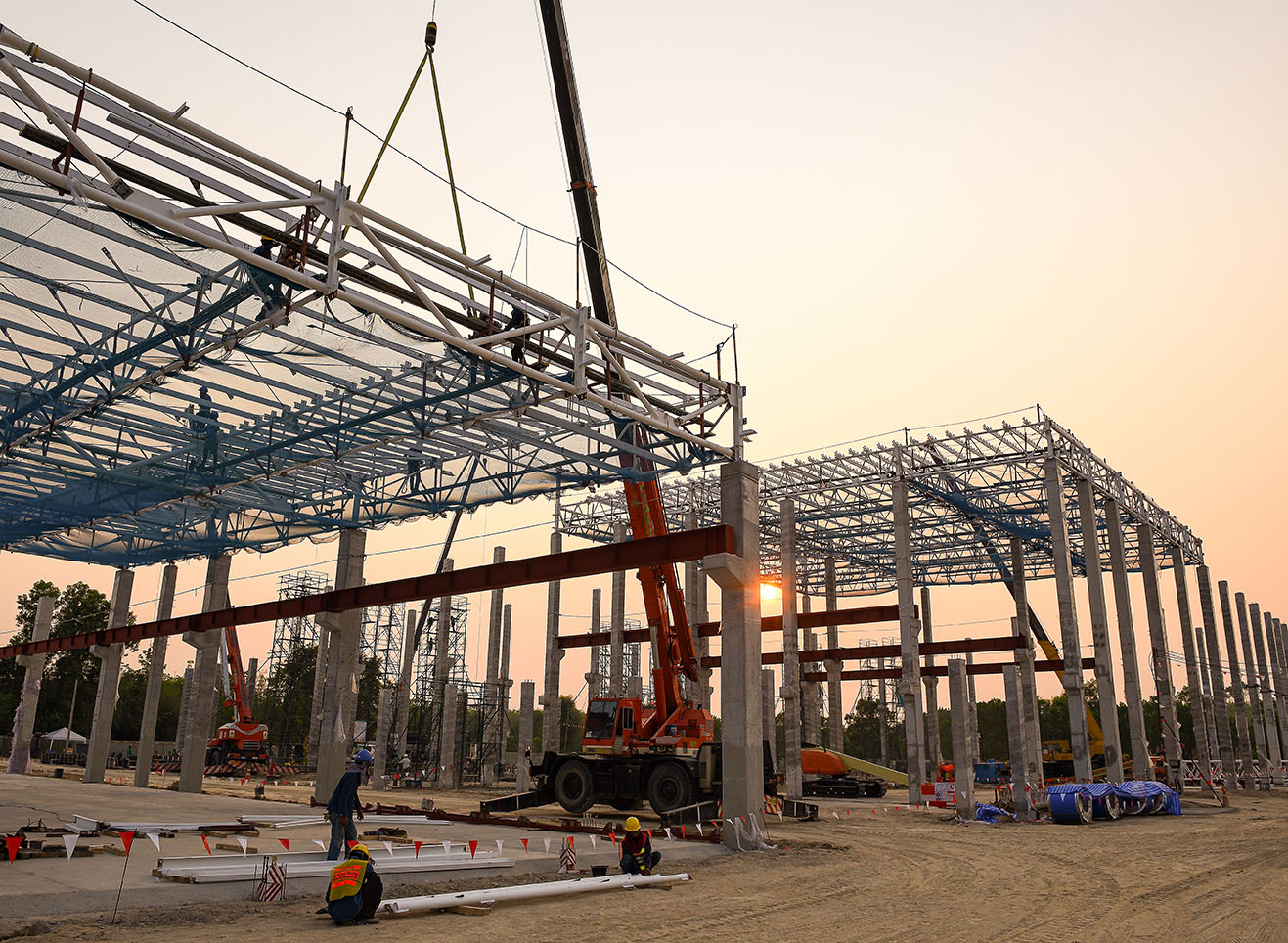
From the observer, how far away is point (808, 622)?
36125 mm

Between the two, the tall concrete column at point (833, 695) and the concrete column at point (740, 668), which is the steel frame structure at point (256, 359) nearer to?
the concrete column at point (740, 668)

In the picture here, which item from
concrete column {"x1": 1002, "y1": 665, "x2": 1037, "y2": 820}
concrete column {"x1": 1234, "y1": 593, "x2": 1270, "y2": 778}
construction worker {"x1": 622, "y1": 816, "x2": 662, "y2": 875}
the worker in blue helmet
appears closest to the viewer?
the worker in blue helmet

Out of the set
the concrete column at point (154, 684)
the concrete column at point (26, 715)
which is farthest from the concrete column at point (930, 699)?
the concrete column at point (26, 715)

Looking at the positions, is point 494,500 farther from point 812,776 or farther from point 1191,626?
point 1191,626

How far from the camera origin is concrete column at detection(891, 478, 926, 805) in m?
29.7

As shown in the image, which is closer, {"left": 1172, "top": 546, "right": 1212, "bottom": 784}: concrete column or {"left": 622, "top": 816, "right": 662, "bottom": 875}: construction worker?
{"left": 622, "top": 816, "right": 662, "bottom": 875}: construction worker

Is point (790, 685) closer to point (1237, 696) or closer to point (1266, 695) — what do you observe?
point (1237, 696)

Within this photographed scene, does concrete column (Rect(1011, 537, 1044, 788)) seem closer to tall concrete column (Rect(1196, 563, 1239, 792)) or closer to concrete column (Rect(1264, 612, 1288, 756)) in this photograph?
tall concrete column (Rect(1196, 563, 1239, 792))

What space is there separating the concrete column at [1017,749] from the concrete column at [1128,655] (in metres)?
5.29

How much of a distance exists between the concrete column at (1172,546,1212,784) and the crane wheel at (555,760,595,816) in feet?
94.8

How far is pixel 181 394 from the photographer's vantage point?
2031 centimetres

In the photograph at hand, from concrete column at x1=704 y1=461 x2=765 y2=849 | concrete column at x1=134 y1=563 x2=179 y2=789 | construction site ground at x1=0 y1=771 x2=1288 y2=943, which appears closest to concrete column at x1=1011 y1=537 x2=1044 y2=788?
construction site ground at x1=0 y1=771 x2=1288 y2=943

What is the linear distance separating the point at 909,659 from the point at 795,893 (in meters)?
18.2

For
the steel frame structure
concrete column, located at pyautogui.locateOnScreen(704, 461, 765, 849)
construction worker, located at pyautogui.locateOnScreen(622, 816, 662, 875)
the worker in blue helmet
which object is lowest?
construction worker, located at pyautogui.locateOnScreen(622, 816, 662, 875)
